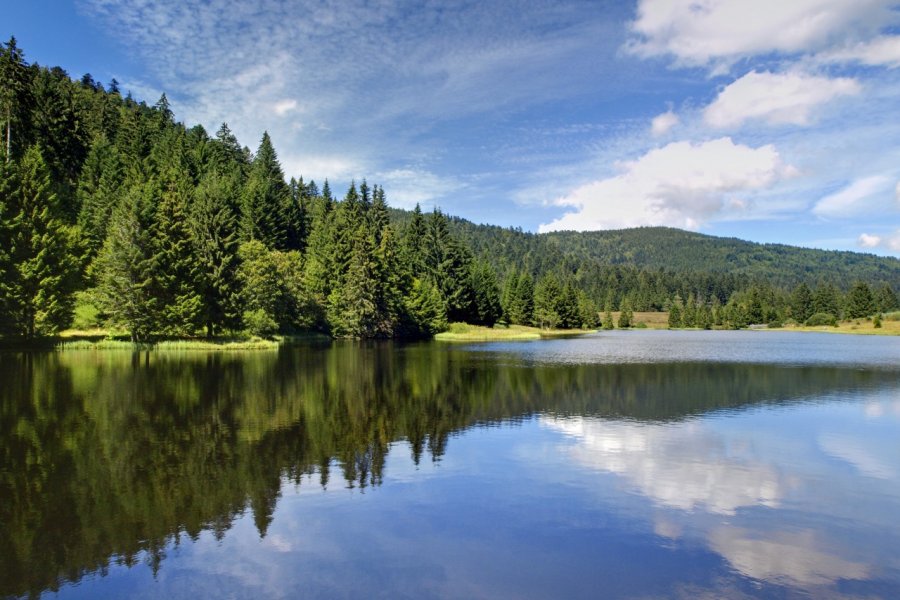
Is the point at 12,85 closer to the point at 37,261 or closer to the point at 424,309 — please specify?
the point at 37,261

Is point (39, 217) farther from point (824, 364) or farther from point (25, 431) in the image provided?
point (824, 364)

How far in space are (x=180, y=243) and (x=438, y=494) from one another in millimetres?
56242

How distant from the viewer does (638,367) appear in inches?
2024

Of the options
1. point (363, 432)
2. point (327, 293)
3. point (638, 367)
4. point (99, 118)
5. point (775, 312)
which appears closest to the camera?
point (363, 432)

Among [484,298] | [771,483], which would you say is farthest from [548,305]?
[771,483]

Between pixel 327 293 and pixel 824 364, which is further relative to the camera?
pixel 327 293

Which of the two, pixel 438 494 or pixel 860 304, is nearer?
pixel 438 494

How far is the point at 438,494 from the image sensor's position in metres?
16.0

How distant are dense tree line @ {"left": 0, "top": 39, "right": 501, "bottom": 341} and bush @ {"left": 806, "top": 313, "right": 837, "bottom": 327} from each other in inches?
4549

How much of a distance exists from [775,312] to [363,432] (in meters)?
209

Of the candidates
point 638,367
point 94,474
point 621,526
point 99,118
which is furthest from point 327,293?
point 621,526

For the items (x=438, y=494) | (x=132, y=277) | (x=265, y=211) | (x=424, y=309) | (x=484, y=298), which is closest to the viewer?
(x=438, y=494)

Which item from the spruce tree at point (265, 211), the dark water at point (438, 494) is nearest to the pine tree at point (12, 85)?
the spruce tree at point (265, 211)

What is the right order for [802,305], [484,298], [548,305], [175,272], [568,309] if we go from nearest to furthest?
1. [175,272]
2. [484,298]
3. [548,305]
4. [568,309]
5. [802,305]
